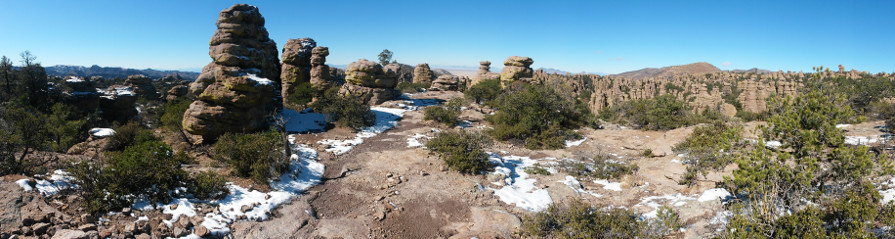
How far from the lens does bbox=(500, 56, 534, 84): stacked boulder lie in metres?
44.8

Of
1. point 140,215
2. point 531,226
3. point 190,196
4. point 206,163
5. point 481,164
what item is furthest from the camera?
point 481,164

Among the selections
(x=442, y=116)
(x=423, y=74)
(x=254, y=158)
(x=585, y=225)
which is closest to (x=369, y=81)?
(x=442, y=116)

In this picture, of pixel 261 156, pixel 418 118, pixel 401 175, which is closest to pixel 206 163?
pixel 261 156

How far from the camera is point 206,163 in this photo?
12.4 metres

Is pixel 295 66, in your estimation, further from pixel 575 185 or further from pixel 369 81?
pixel 575 185

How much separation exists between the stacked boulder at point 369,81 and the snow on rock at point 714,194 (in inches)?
1069

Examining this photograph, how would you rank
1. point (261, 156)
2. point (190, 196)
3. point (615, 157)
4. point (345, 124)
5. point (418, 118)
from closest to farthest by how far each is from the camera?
point (190, 196), point (261, 156), point (615, 157), point (345, 124), point (418, 118)

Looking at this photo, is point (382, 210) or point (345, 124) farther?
point (345, 124)

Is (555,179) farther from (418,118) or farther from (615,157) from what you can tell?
(418,118)

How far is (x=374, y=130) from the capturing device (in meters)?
22.1

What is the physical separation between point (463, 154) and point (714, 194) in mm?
7730

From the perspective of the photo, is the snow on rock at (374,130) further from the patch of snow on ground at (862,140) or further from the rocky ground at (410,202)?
the patch of snow on ground at (862,140)

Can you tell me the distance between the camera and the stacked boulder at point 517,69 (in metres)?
44.8

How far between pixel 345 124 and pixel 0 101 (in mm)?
29961
